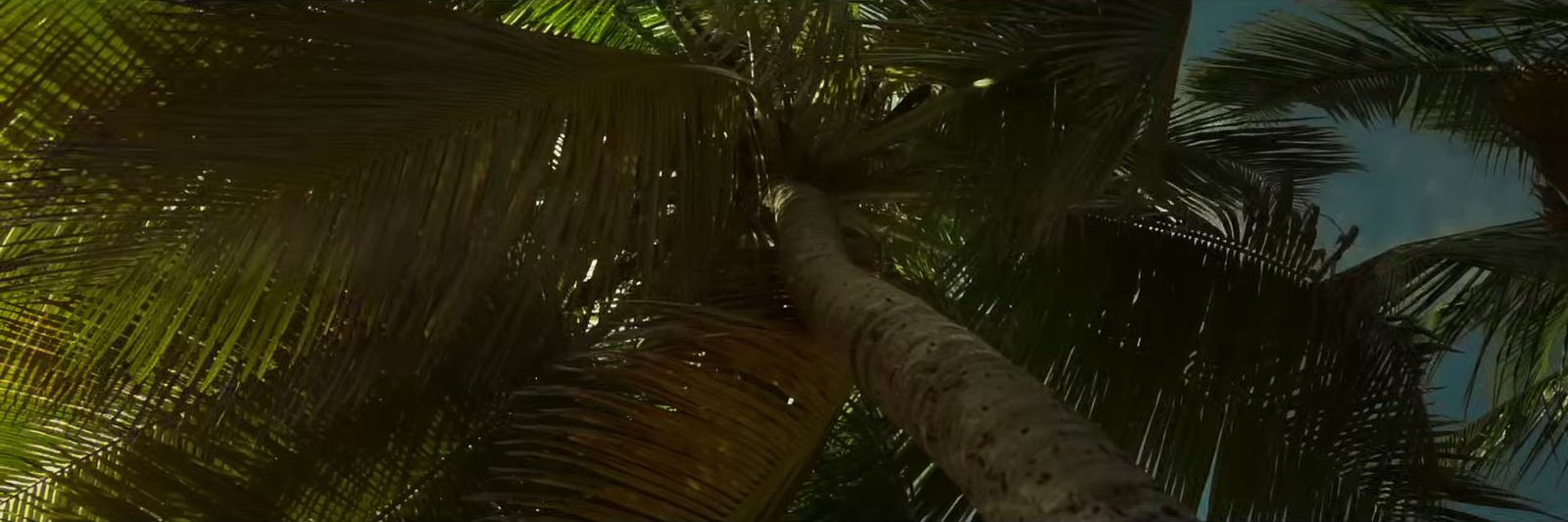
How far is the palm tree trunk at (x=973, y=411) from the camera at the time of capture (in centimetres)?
204

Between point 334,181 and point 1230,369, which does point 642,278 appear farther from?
point 1230,369

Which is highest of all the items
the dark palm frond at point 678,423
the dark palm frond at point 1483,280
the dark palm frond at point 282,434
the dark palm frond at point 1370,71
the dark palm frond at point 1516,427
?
the dark palm frond at point 1370,71

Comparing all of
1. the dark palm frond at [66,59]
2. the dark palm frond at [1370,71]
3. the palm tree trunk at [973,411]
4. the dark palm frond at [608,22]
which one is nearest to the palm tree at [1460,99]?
the dark palm frond at [1370,71]

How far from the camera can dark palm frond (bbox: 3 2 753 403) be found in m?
2.96

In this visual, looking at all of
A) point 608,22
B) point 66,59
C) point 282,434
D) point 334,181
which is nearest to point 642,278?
point 334,181

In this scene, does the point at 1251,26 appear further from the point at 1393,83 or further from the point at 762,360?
the point at 762,360

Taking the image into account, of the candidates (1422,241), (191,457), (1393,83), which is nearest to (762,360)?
(191,457)

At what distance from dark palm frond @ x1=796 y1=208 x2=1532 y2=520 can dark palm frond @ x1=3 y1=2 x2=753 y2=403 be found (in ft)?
4.73

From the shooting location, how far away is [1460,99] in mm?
4164

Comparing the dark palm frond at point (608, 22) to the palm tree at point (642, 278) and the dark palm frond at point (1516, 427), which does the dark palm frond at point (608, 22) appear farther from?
the dark palm frond at point (1516, 427)

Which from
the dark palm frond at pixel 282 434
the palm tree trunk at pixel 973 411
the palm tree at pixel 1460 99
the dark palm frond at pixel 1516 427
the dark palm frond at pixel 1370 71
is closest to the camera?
the palm tree trunk at pixel 973 411

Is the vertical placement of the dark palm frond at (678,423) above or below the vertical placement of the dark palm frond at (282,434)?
above

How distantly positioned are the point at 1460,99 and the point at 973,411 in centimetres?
258

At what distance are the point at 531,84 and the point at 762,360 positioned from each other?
2.79 feet
